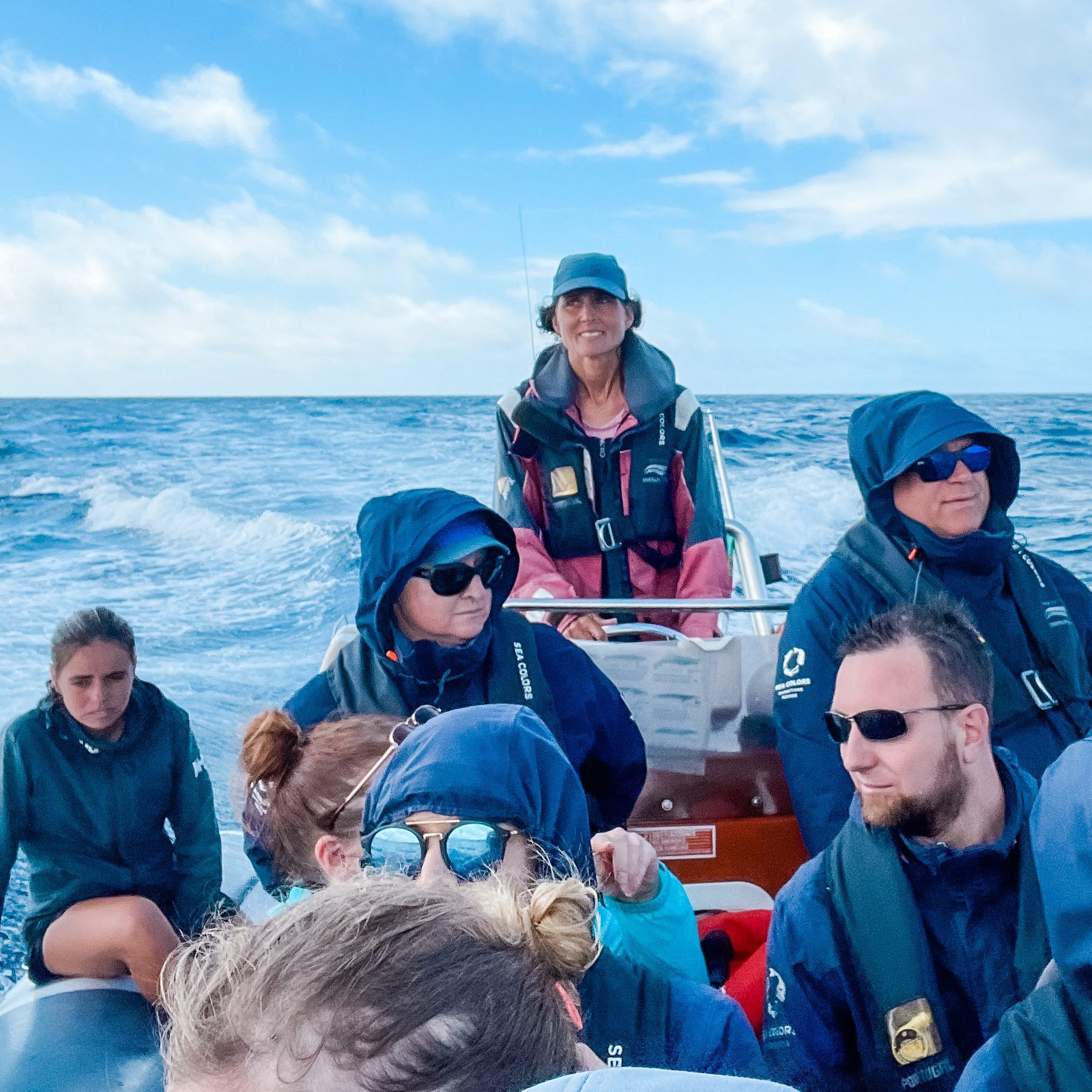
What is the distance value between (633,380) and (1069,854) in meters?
2.59

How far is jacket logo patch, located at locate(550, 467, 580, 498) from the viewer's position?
330 centimetres

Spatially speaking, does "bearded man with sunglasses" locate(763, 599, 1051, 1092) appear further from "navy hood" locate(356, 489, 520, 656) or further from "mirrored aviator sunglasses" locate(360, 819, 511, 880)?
"navy hood" locate(356, 489, 520, 656)

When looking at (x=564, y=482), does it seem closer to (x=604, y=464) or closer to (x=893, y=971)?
(x=604, y=464)

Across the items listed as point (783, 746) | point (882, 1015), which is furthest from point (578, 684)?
point (882, 1015)

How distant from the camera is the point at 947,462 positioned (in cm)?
237

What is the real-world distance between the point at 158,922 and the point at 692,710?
1.27 m

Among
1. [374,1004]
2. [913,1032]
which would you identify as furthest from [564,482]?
[374,1004]

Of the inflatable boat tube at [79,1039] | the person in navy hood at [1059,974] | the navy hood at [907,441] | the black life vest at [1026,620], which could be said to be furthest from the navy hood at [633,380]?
the person in navy hood at [1059,974]

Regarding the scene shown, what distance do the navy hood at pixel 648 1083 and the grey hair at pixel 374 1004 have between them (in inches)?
6.9

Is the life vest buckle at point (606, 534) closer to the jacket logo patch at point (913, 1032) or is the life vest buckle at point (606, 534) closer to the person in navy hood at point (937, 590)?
the person in navy hood at point (937, 590)

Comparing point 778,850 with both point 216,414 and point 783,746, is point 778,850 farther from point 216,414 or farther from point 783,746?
point 216,414

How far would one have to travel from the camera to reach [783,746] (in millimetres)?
2260

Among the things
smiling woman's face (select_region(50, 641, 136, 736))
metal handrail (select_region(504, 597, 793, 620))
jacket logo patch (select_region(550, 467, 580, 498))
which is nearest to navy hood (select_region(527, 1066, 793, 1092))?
metal handrail (select_region(504, 597, 793, 620))

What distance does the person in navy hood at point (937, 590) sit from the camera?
224 cm
